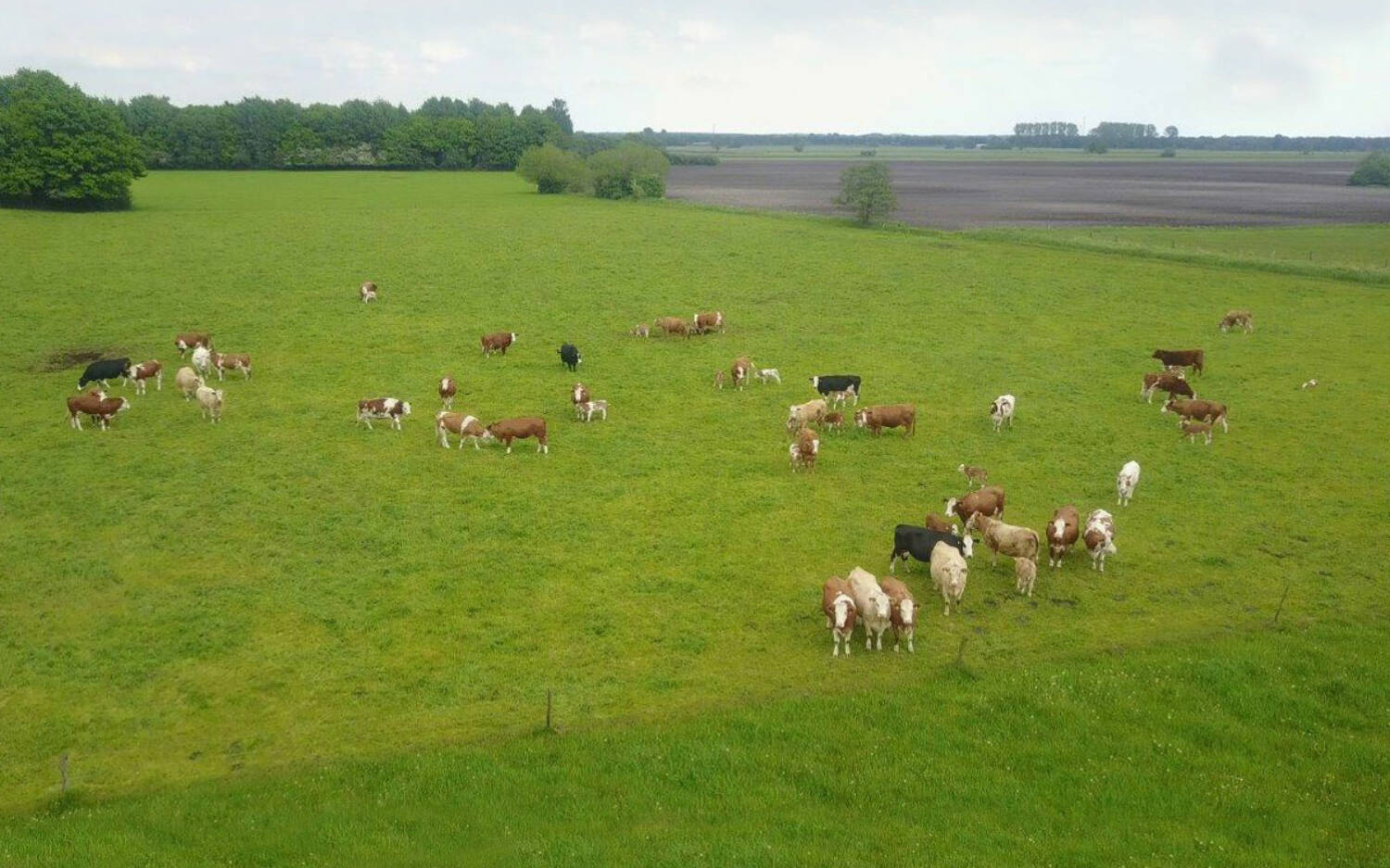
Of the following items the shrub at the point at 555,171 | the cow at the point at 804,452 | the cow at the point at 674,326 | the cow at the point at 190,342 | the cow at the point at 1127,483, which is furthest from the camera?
the shrub at the point at 555,171

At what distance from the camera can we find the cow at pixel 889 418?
25531 millimetres

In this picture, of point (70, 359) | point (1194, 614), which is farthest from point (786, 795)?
point (70, 359)

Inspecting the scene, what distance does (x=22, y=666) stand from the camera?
1453cm

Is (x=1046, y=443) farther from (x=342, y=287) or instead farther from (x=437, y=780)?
(x=342, y=287)

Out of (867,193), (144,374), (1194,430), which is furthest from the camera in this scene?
(867,193)

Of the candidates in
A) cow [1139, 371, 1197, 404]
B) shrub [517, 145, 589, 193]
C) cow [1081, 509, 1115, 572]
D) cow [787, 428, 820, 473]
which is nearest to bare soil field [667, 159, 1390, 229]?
shrub [517, 145, 589, 193]

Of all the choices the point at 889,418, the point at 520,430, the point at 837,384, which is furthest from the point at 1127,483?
the point at 520,430

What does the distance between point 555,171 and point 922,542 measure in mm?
88510

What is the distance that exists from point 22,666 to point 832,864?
13229 millimetres

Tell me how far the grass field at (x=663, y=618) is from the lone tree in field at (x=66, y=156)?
1522 inches

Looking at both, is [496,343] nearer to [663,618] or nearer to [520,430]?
[520,430]

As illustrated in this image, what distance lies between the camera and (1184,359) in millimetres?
32188

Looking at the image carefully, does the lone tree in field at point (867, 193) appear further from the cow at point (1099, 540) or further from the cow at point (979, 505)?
the cow at point (1099, 540)

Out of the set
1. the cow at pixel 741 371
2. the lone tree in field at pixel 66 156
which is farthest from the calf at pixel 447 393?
the lone tree in field at pixel 66 156
